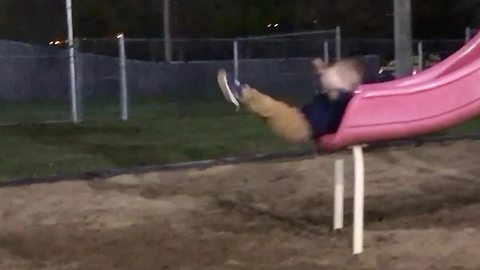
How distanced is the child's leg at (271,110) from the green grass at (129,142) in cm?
429

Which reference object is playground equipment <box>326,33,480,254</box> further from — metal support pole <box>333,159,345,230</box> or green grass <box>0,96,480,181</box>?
green grass <box>0,96,480,181</box>

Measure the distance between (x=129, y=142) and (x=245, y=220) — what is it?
5.38 metres

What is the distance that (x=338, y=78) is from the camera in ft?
19.7

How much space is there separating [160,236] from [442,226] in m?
1.90

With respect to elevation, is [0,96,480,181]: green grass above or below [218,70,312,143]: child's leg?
below

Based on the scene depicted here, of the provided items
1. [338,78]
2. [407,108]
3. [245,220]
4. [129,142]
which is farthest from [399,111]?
[129,142]

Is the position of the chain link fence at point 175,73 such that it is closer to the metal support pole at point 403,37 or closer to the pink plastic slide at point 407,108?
the metal support pole at point 403,37

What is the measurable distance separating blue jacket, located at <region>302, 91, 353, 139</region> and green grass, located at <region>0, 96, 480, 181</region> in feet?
14.4

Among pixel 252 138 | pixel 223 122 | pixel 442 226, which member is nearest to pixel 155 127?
pixel 223 122

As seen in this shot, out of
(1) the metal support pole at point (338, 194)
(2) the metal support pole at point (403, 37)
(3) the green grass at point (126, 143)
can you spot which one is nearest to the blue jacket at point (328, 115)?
(1) the metal support pole at point (338, 194)

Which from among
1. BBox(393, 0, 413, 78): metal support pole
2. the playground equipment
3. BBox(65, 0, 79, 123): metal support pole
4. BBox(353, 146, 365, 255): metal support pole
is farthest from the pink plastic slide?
BBox(65, 0, 79, 123): metal support pole

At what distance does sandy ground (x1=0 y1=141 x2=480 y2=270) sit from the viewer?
240 inches

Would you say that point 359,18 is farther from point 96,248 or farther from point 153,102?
point 96,248

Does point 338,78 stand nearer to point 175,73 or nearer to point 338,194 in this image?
point 338,194
